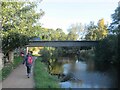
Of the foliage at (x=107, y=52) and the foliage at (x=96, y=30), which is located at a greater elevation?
the foliage at (x=96, y=30)

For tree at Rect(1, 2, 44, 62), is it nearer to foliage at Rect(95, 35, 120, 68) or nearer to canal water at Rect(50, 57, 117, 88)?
canal water at Rect(50, 57, 117, 88)

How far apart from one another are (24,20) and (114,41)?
29.9 metres

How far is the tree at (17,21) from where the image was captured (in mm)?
22706

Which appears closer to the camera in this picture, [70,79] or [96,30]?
[70,79]

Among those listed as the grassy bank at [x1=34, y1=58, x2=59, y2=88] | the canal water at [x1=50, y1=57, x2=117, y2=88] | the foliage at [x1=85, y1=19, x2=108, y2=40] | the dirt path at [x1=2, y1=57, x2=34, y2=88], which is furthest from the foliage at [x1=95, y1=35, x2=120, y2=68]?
the dirt path at [x1=2, y1=57, x2=34, y2=88]

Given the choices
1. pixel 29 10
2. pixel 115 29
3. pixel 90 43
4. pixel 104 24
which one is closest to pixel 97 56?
pixel 90 43

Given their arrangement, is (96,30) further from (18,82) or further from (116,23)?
(18,82)

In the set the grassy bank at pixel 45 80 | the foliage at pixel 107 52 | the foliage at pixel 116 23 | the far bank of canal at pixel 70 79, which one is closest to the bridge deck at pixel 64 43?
the foliage at pixel 107 52

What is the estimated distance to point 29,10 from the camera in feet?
86.5

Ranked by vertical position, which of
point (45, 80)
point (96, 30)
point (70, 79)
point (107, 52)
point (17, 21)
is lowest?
point (70, 79)

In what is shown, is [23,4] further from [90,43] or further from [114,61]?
[90,43]

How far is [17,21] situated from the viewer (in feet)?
79.3

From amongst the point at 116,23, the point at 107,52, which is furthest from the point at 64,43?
the point at 116,23

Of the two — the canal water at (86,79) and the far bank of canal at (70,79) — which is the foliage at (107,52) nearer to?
the canal water at (86,79)
